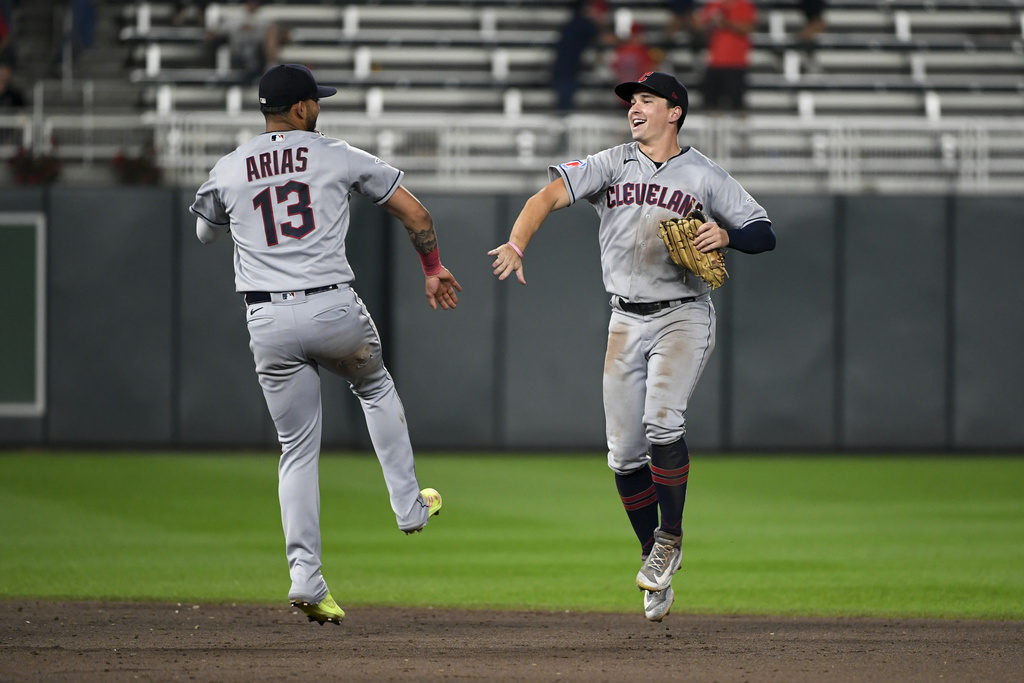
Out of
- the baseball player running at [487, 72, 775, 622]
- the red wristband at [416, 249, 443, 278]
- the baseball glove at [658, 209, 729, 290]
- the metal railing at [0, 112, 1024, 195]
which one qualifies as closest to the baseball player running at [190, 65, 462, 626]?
the red wristband at [416, 249, 443, 278]

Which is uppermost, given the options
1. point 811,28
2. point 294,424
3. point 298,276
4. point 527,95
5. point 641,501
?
point 811,28

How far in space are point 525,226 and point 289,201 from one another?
1.10 metres

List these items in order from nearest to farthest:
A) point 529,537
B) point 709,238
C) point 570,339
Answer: point 709,238 → point 529,537 → point 570,339

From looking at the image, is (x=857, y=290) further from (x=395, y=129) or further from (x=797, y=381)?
(x=395, y=129)

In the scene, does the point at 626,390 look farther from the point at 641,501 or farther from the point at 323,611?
the point at 323,611

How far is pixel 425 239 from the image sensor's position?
610 centimetres

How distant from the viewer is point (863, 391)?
15586mm

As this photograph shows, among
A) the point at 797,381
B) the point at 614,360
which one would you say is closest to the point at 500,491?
the point at 797,381

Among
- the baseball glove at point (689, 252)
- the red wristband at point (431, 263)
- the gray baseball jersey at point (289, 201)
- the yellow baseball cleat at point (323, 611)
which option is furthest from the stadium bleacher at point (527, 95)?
the yellow baseball cleat at point (323, 611)

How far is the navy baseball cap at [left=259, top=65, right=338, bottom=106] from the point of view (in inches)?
230

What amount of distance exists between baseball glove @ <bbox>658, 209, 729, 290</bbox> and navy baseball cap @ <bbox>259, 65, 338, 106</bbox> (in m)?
1.71

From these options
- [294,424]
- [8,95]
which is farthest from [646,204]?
[8,95]

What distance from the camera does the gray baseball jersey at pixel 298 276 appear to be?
19.0 ft

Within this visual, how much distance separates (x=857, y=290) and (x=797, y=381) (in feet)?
3.96
